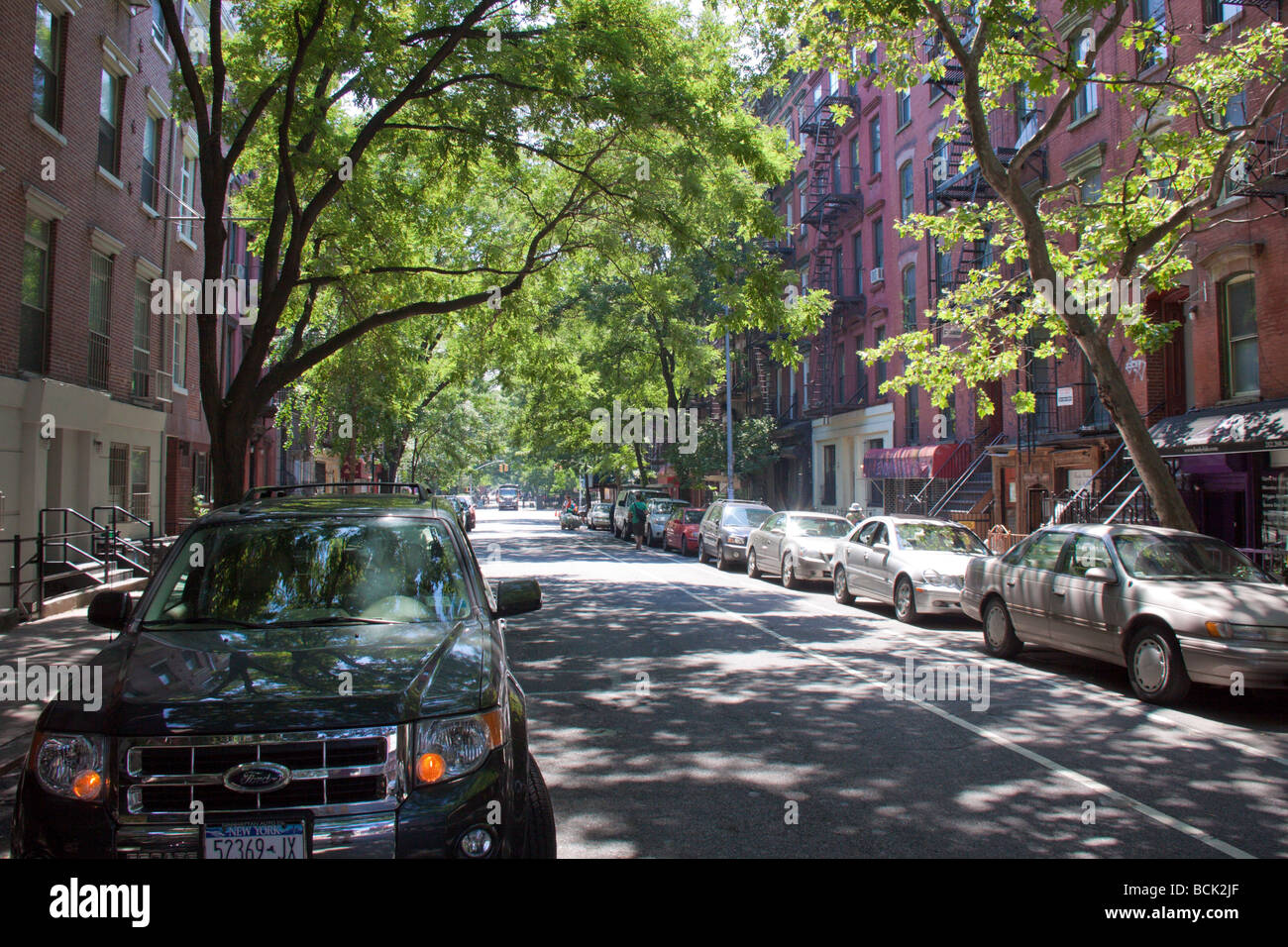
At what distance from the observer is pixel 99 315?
1727cm

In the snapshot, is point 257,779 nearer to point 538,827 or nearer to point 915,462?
point 538,827

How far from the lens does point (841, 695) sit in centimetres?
822

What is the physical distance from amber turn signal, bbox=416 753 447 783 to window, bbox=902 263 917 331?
2656 cm

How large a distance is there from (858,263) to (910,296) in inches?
180

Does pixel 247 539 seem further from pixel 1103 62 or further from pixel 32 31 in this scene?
pixel 1103 62

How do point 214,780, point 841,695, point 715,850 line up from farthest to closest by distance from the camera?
point 841,695 → point 715,850 → point 214,780

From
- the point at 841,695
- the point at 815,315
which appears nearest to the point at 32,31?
the point at 815,315

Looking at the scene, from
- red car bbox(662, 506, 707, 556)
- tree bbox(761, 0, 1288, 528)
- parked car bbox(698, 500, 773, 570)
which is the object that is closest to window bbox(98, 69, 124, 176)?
tree bbox(761, 0, 1288, 528)

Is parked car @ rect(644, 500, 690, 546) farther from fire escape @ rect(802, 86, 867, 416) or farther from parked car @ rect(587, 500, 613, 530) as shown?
parked car @ rect(587, 500, 613, 530)

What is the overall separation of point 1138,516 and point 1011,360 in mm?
4410

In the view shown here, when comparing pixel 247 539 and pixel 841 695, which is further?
pixel 841 695

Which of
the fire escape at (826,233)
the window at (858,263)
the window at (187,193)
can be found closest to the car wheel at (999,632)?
the window at (187,193)

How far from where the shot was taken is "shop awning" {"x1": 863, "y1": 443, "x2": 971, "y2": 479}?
24.7 m

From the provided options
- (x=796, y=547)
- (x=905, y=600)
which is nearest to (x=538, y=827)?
(x=905, y=600)
